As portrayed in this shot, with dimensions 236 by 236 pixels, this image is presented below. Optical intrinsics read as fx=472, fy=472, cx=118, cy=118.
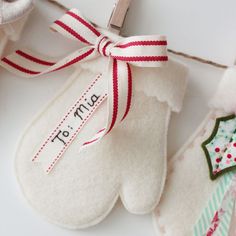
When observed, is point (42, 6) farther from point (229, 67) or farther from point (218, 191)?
point (218, 191)

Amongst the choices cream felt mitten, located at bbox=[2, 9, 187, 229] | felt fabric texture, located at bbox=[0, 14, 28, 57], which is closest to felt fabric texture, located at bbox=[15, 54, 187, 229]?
cream felt mitten, located at bbox=[2, 9, 187, 229]

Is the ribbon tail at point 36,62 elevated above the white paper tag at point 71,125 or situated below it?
above

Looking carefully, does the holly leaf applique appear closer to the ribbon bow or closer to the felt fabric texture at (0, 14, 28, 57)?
the ribbon bow

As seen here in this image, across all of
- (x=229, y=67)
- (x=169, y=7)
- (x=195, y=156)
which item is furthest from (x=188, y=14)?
(x=195, y=156)

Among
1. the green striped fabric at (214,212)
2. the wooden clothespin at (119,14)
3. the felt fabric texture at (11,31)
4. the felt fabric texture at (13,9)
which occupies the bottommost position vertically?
the green striped fabric at (214,212)

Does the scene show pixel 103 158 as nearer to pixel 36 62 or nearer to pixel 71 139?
pixel 71 139

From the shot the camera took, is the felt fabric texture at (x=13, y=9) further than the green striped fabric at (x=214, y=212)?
No

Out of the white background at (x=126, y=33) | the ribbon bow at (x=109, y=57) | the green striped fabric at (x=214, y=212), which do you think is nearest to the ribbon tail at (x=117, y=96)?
the ribbon bow at (x=109, y=57)

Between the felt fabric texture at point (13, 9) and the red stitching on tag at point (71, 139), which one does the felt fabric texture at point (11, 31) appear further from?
the red stitching on tag at point (71, 139)
